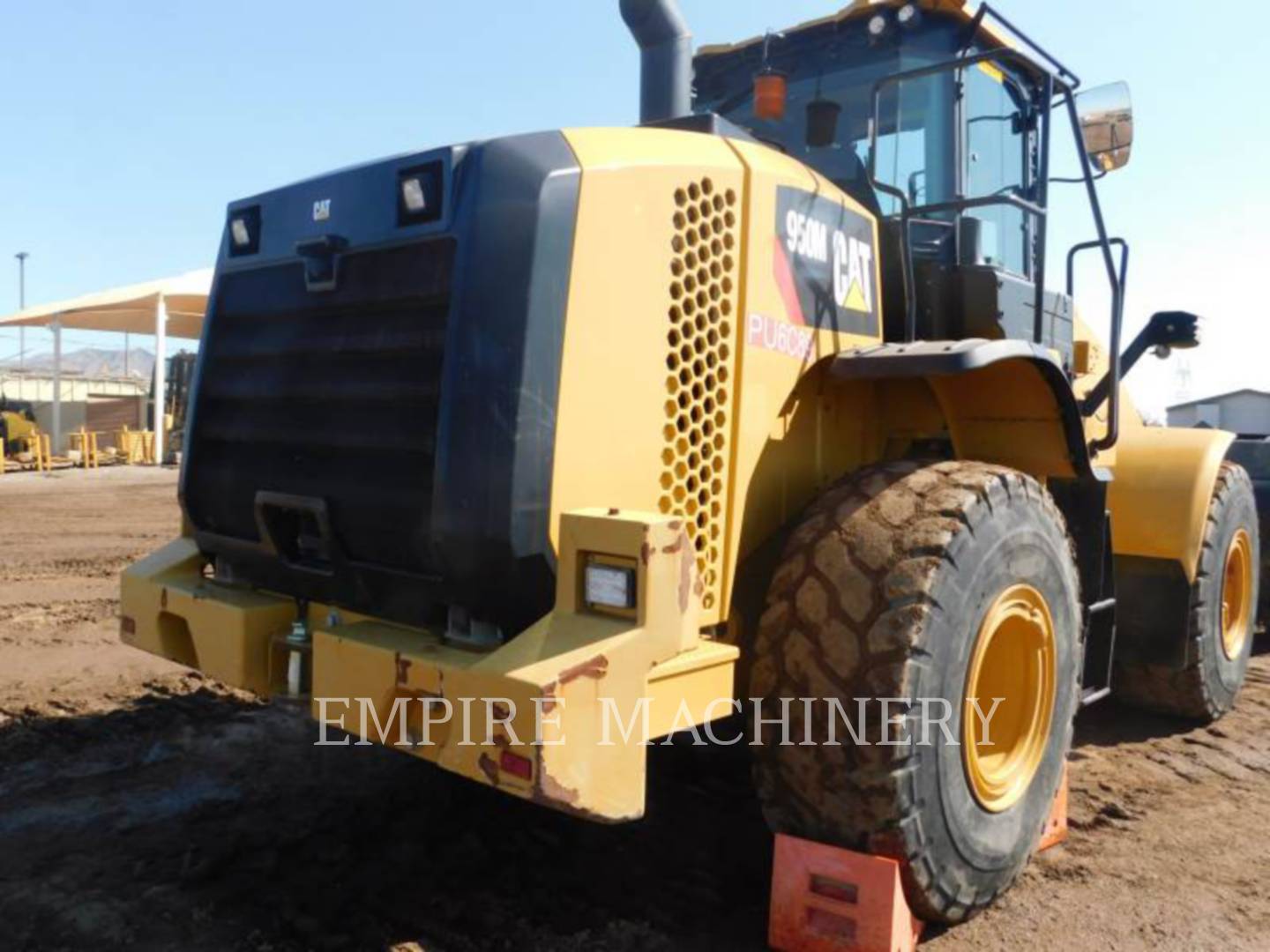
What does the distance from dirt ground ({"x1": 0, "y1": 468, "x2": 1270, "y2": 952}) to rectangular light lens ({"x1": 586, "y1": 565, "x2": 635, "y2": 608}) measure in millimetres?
1018

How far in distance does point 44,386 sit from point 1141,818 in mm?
49722

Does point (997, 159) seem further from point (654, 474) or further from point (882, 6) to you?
point (654, 474)

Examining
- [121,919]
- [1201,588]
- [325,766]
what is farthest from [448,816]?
[1201,588]

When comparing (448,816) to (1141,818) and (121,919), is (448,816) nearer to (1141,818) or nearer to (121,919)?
(121,919)

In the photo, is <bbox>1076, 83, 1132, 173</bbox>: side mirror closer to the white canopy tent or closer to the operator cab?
the operator cab

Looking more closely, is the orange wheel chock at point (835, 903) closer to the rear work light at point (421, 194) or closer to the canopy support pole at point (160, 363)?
the rear work light at point (421, 194)

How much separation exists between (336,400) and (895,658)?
1.65 metres

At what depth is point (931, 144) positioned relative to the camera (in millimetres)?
3908

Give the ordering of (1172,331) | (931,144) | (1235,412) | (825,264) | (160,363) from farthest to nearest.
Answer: (1235,412) < (160,363) < (1172,331) < (931,144) < (825,264)

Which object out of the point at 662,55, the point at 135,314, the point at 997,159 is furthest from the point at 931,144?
the point at 135,314

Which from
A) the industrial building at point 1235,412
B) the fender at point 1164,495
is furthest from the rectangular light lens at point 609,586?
the industrial building at point 1235,412

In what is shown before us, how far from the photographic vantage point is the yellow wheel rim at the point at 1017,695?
3.19 meters

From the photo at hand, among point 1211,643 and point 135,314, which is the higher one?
point 135,314

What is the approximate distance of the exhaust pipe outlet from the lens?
149 inches
